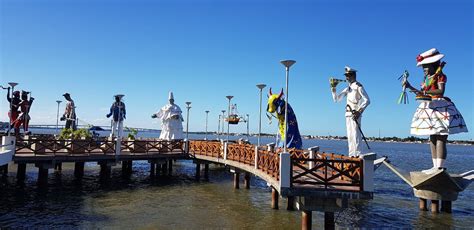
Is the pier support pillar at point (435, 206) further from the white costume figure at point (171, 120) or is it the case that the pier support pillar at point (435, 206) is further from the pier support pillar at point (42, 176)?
the pier support pillar at point (42, 176)

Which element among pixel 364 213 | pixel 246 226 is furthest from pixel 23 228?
pixel 364 213

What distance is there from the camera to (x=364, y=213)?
54.5ft

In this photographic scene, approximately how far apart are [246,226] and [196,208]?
3392mm

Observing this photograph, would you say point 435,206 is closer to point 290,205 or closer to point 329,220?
point 290,205

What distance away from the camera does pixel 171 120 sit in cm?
2703

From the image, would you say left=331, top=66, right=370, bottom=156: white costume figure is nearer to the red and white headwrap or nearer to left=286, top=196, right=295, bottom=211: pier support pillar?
the red and white headwrap

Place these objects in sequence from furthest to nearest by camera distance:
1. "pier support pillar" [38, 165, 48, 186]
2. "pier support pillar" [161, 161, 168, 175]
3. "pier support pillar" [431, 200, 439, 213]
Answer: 1. "pier support pillar" [161, 161, 168, 175]
2. "pier support pillar" [38, 165, 48, 186]
3. "pier support pillar" [431, 200, 439, 213]

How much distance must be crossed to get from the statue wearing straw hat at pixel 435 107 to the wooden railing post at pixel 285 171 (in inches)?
203

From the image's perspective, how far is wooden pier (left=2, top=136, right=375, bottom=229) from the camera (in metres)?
9.85

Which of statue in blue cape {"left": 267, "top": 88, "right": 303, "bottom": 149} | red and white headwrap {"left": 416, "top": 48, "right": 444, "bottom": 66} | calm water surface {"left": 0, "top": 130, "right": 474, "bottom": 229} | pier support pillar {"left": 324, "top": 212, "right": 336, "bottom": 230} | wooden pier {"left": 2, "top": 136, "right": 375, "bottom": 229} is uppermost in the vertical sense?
red and white headwrap {"left": 416, "top": 48, "right": 444, "bottom": 66}

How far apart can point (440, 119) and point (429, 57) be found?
2.21 meters

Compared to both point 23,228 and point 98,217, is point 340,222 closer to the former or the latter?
point 98,217

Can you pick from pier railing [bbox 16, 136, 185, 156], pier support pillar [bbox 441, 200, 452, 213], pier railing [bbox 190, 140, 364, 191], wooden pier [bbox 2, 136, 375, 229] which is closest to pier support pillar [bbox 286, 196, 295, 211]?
wooden pier [bbox 2, 136, 375, 229]

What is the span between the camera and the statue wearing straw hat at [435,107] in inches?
481
